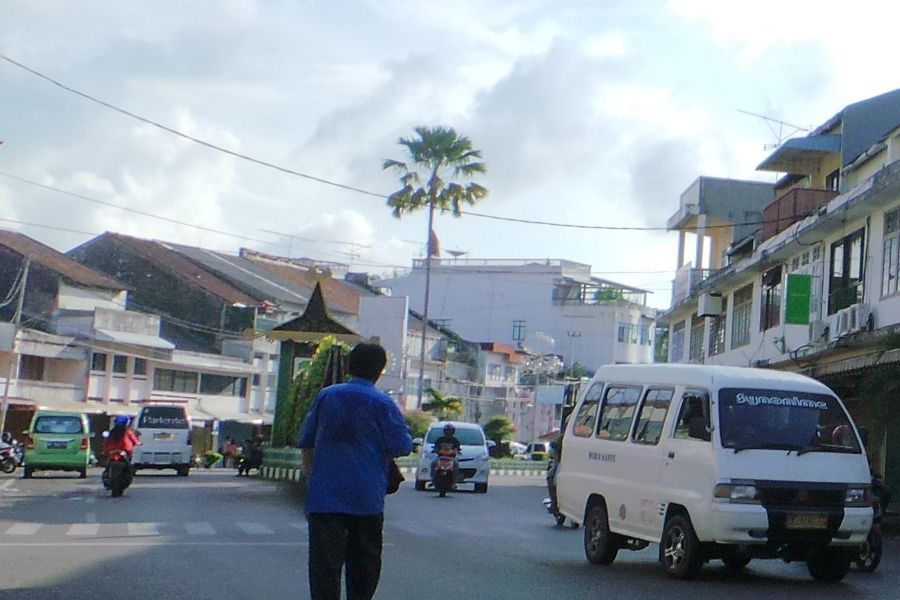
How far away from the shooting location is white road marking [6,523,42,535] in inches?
658

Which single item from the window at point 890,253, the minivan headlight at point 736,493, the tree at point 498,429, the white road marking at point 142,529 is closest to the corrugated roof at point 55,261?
the tree at point 498,429

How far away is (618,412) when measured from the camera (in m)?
14.7

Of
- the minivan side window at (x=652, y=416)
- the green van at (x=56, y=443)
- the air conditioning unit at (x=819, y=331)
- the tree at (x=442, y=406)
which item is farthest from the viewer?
the tree at (x=442, y=406)

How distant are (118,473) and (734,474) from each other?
635 inches

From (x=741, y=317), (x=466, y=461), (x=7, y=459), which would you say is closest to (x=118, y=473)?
(x=466, y=461)

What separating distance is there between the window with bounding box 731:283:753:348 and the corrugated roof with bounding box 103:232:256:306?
120 ft

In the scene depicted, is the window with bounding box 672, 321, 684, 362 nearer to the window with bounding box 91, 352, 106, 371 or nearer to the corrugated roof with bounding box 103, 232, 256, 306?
the window with bounding box 91, 352, 106, 371

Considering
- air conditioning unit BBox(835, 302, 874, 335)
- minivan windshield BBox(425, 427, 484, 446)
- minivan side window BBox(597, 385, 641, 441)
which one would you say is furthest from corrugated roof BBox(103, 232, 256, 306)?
minivan side window BBox(597, 385, 641, 441)

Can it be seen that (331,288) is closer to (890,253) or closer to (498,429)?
(498,429)

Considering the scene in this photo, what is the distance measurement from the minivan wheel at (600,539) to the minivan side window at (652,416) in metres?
0.96

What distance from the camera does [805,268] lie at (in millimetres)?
33156

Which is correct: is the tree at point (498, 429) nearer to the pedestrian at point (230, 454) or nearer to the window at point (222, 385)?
the window at point (222, 385)

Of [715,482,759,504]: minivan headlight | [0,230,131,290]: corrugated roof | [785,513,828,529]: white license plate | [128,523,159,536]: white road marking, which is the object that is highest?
[0,230,131,290]: corrugated roof

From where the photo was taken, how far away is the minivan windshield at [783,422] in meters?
12.8
